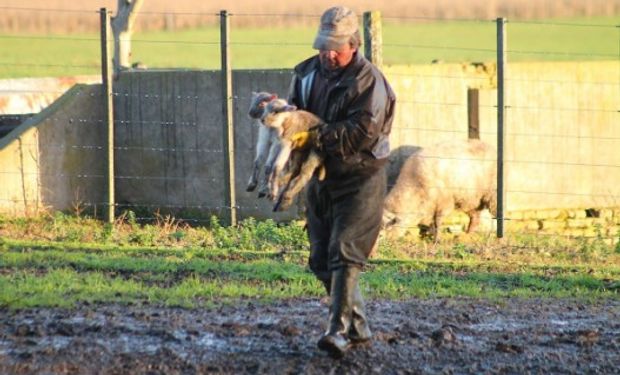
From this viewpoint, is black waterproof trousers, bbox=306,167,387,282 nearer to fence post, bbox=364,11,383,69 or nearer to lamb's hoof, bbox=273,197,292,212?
lamb's hoof, bbox=273,197,292,212

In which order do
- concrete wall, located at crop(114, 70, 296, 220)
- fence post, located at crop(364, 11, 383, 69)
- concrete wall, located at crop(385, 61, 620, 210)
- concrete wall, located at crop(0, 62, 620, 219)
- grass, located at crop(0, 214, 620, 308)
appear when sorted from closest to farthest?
grass, located at crop(0, 214, 620, 308), fence post, located at crop(364, 11, 383, 69), concrete wall, located at crop(0, 62, 620, 219), concrete wall, located at crop(114, 70, 296, 220), concrete wall, located at crop(385, 61, 620, 210)

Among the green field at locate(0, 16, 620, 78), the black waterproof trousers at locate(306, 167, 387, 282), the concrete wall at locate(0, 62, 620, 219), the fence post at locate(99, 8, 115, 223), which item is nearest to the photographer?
the black waterproof trousers at locate(306, 167, 387, 282)

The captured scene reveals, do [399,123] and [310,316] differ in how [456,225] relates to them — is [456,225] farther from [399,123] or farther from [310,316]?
[310,316]

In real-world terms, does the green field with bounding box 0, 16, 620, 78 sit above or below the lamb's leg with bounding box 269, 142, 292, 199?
above

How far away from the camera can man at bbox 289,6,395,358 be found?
7.94 m

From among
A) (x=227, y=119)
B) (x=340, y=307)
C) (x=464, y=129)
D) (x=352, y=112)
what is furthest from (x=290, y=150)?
(x=464, y=129)

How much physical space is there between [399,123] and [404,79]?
25.0 inches

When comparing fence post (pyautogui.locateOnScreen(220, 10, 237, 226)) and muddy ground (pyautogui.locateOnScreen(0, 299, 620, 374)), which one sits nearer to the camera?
muddy ground (pyautogui.locateOnScreen(0, 299, 620, 374))

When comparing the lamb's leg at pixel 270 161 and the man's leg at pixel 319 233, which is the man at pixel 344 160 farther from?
the lamb's leg at pixel 270 161

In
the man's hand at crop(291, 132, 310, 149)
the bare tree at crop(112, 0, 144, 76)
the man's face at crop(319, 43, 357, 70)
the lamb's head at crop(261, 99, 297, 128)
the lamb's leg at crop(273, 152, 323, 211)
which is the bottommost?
the lamb's leg at crop(273, 152, 323, 211)

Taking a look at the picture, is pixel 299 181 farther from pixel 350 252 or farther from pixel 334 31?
pixel 334 31

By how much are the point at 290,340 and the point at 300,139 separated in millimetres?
1422

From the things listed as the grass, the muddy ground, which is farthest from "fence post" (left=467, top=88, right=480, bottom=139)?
the muddy ground

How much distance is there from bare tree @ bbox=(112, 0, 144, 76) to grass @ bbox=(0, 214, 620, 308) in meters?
3.71
